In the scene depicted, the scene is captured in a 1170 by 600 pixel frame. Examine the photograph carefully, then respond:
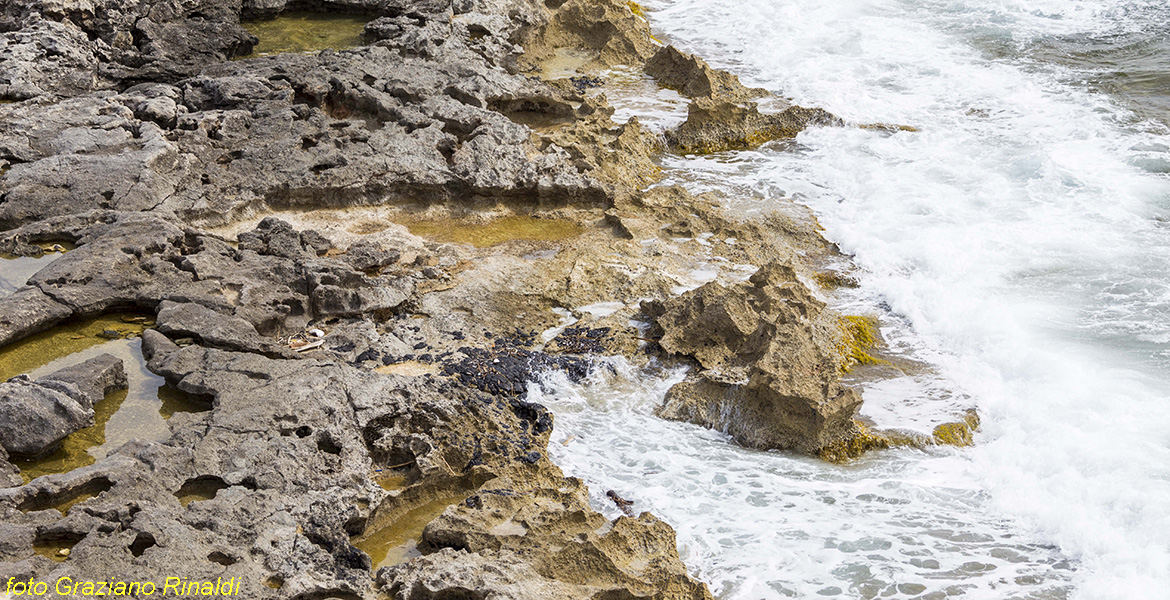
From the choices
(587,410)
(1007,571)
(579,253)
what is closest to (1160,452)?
(1007,571)

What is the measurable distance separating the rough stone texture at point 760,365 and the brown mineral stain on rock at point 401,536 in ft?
4.98

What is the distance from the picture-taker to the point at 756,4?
1314 centimetres

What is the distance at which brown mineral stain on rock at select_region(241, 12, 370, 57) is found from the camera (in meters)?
9.94

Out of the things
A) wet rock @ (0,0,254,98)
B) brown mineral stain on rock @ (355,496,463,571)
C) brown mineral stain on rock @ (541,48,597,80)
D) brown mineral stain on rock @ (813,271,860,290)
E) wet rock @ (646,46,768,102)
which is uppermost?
wet rock @ (646,46,768,102)

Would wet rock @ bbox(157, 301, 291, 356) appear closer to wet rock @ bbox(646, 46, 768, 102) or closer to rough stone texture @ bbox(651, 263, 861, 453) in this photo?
rough stone texture @ bbox(651, 263, 861, 453)

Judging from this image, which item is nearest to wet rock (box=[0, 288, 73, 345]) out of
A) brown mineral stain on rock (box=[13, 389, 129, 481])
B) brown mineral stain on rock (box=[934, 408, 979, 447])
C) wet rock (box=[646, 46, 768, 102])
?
brown mineral stain on rock (box=[13, 389, 129, 481])

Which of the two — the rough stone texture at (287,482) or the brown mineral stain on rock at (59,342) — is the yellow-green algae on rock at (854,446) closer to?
the rough stone texture at (287,482)

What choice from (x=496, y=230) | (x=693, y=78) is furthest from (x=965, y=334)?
(x=693, y=78)

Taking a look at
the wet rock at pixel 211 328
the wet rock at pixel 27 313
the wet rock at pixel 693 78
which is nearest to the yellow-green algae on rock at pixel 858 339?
the wet rock at pixel 211 328

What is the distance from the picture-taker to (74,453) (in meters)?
4.40

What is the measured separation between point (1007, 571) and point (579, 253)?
3.61 metres

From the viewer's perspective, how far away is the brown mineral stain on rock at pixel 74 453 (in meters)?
4.28

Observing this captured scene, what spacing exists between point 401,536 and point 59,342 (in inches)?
95.7

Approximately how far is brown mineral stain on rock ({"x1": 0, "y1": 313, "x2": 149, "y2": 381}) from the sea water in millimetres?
2525
